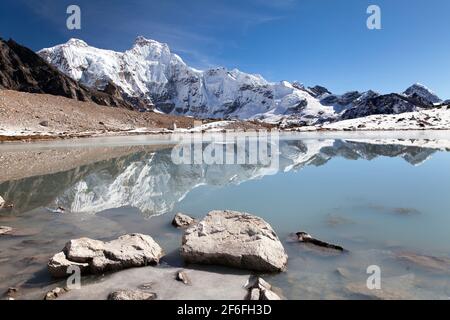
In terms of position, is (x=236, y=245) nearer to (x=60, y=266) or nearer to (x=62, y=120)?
(x=60, y=266)

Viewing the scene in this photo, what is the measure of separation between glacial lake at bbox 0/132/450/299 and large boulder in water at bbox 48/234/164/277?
16.0 inches

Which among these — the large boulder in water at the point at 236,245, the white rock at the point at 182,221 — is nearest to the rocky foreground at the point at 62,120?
the white rock at the point at 182,221

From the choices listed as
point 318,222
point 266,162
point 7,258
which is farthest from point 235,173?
point 7,258

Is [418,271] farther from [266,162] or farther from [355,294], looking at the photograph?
[266,162]

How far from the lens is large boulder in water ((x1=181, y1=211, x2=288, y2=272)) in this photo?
10031 mm

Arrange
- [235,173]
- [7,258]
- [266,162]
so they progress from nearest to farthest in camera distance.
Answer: [7,258], [235,173], [266,162]

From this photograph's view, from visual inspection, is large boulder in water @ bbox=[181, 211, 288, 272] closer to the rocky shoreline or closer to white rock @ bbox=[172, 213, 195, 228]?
the rocky shoreline

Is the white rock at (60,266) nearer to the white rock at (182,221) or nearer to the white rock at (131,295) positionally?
the white rock at (131,295)

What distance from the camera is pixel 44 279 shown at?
9750 millimetres

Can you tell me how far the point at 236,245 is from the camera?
10.5m

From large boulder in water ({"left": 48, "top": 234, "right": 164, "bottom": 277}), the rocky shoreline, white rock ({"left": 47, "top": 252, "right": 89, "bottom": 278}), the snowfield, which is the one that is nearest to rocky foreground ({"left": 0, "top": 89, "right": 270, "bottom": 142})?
the snowfield

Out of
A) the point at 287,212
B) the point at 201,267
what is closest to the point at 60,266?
the point at 201,267

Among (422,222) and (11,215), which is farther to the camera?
(11,215)

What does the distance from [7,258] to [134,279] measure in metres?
4.53
